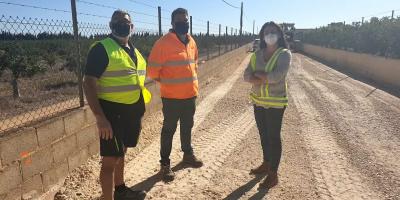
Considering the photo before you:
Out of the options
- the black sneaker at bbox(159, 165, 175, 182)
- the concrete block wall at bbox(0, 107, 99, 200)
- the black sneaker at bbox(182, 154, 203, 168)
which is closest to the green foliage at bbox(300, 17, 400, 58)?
the black sneaker at bbox(182, 154, 203, 168)

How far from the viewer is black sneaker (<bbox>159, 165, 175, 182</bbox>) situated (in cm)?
408

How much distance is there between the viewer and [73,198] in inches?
141

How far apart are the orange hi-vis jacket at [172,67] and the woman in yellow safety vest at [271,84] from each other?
2.30ft

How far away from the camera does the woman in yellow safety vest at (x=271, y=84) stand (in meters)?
3.77

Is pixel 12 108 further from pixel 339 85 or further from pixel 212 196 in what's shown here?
pixel 339 85

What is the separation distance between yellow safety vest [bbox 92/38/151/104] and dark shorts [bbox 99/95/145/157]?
0.19 ft

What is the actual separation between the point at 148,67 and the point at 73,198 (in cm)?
162

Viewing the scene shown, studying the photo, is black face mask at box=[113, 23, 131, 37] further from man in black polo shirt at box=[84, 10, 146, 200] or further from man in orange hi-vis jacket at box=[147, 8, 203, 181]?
man in orange hi-vis jacket at box=[147, 8, 203, 181]

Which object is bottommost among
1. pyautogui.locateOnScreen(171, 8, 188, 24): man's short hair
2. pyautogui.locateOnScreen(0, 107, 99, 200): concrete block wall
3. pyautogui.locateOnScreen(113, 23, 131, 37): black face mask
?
pyautogui.locateOnScreen(0, 107, 99, 200): concrete block wall

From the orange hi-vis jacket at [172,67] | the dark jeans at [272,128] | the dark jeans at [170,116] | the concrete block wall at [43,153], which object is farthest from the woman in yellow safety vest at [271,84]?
the concrete block wall at [43,153]

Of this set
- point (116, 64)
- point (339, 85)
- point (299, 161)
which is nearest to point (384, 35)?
point (339, 85)

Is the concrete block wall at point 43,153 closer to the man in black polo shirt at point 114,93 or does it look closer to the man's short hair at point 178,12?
the man in black polo shirt at point 114,93

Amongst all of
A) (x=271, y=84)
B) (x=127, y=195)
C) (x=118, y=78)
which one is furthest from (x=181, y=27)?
(x=127, y=195)

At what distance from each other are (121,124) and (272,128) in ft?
5.51
